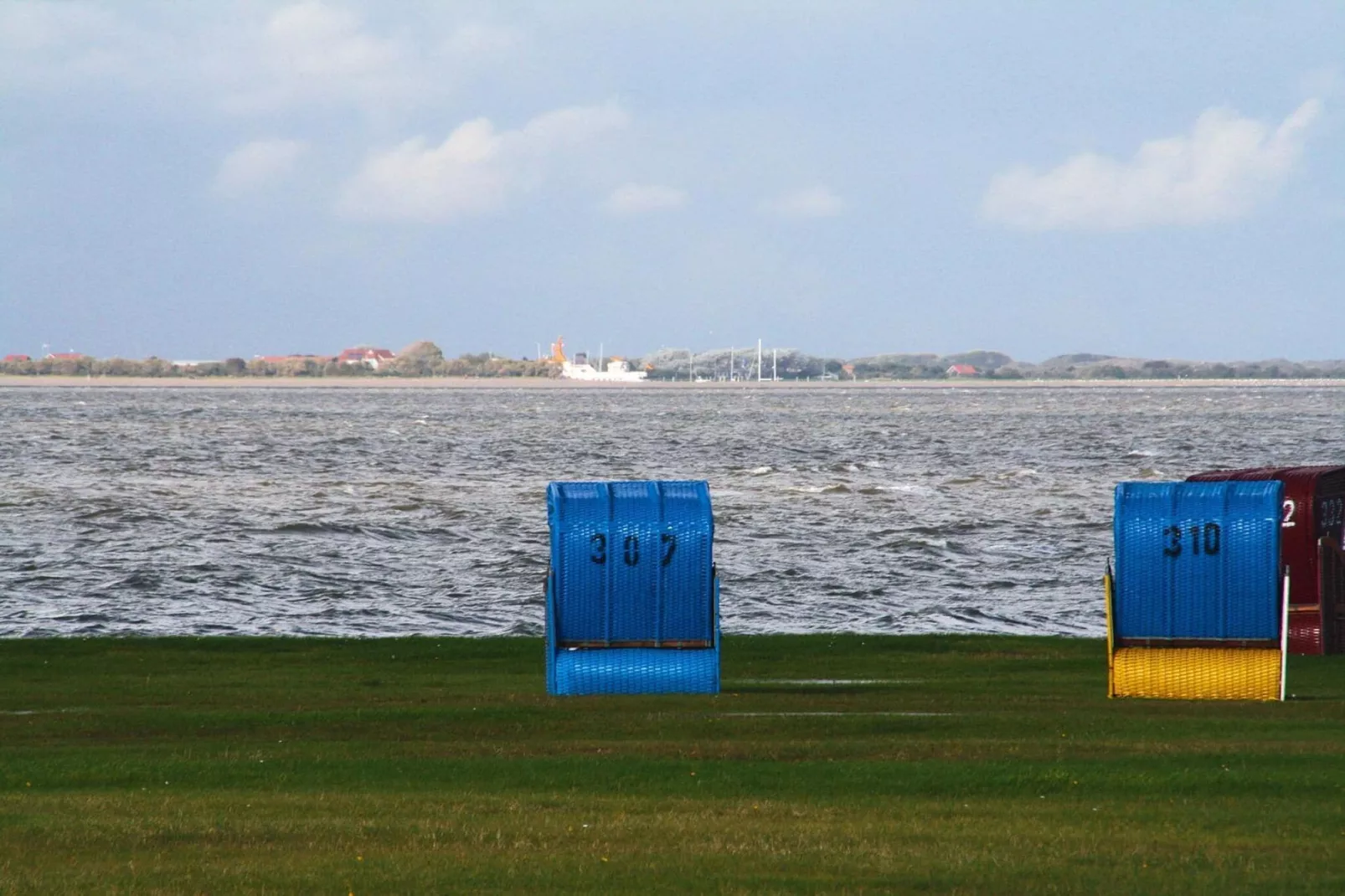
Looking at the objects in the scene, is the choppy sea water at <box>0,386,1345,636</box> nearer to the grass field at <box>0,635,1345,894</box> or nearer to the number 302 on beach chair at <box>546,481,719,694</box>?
the number 302 on beach chair at <box>546,481,719,694</box>

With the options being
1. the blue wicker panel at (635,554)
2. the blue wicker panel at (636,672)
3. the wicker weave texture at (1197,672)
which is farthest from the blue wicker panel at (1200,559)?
the blue wicker panel at (635,554)

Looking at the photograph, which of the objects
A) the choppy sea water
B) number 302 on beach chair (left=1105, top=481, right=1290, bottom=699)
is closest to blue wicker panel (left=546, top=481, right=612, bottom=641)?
number 302 on beach chair (left=1105, top=481, right=1290, bottom=699)

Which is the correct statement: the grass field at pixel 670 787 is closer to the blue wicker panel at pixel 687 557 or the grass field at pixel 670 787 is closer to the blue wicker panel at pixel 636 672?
the blue wicker panel at pixel 636 672

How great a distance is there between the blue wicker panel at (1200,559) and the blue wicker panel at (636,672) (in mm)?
3798

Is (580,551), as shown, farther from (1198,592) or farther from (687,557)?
(1198,592)

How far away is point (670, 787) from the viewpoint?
11.2 m

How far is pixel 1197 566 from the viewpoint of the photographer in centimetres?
1495

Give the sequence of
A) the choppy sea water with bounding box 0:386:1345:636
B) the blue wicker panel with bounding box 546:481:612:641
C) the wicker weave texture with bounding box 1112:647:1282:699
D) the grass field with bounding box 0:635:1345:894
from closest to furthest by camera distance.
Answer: the grass field with bounding box 0:635:1345:894 → the wicker weave texture with bounding box 1112:647:1282:699 → the blue wicker panel with bounding box 546:481:612:641 → the choppy sea water with bounding box 0:386:1345:636

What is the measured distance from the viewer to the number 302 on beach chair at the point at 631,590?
15.4 metres

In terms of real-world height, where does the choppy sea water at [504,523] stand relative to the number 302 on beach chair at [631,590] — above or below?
below

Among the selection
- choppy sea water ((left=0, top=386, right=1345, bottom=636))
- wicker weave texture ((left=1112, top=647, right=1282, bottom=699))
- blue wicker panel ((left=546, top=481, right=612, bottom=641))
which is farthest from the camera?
choppy sea water ((left=0, top=386, right=1345, bottom=636))

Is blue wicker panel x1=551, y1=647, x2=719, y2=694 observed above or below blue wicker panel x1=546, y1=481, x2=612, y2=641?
below

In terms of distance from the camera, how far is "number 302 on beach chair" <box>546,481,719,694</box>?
15.4 metres

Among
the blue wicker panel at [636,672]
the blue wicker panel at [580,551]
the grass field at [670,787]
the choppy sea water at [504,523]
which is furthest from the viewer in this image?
the choppy sea water at [504,523]
